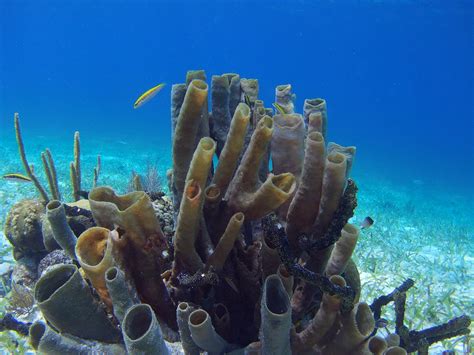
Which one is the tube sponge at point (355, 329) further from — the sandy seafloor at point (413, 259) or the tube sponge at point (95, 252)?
the sandy seafloor at point (413, 259)

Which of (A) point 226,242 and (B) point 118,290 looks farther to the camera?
(A) point 226,242

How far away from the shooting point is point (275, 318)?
5.65ft

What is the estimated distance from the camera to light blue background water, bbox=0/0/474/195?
215 ft

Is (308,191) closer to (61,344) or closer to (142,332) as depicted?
(142,332)

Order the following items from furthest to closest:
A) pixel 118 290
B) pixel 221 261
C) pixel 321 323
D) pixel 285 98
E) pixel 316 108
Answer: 1. pixel 285 98
2. pixel 316 108
3. pixel 221 261
4. pixel 321 323
5. pixel 118 290

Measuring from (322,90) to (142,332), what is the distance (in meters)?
147

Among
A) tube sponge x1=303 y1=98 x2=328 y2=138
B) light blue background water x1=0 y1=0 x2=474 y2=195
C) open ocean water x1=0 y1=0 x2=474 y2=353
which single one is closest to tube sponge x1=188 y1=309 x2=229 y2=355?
tube sponge x1=303 y1=98 x2=328 y2=138

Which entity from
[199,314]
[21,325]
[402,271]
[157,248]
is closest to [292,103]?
[157,248]

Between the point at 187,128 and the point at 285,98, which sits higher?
the point at 285,98

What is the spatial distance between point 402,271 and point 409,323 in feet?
7.77

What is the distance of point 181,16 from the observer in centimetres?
10969

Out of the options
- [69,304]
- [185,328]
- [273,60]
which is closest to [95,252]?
[69,304]

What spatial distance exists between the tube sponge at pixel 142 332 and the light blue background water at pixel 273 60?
165 ft

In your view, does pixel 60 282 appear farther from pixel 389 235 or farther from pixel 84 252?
pixel 389 235
